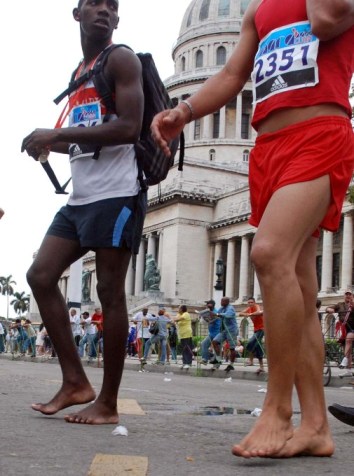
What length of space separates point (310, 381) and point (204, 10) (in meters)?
87.9

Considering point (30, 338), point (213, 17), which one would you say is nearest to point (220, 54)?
point (213, 17)

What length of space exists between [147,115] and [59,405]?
1.64m

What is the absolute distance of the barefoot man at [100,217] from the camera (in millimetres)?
4574

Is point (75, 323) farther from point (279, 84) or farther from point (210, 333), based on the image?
point (279, 84)

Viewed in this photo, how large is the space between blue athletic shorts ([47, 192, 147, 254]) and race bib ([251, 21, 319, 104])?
1.14 meters

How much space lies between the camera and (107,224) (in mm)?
4570

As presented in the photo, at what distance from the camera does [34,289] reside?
4660 millimetres

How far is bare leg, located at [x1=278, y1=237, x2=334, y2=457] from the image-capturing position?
3469 millimetres

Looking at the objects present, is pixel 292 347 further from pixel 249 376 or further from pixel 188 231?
pixel 188 231

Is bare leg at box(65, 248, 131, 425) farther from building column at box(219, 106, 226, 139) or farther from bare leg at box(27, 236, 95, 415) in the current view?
building column at box(219, 106, 226, 139)

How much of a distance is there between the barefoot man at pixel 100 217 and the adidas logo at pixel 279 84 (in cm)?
114

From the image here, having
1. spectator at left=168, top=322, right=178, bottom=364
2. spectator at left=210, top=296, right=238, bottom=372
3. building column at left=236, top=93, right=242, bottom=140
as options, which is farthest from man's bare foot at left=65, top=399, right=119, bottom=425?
building column at left=236, top=93, right=242, bottom=140

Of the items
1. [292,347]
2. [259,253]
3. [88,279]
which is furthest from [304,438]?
[88,279]

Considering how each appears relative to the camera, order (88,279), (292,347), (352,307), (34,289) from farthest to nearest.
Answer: (88,279) < (352,307) < (34,289) < (292,347)
